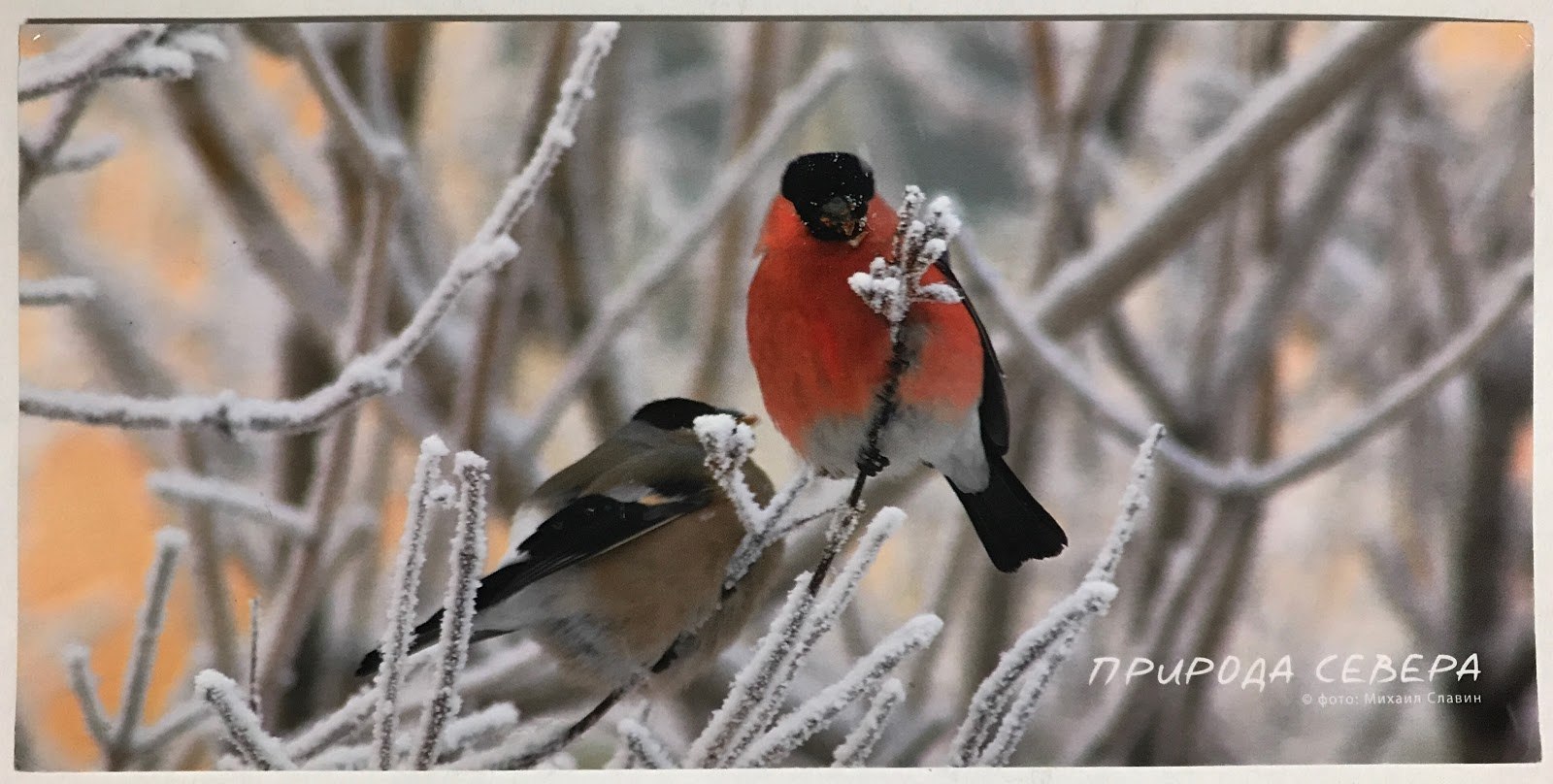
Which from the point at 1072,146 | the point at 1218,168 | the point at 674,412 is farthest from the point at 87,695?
the point at 1218,168

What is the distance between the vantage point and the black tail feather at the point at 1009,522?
110cm

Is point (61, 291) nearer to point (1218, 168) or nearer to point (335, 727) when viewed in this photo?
point (335, 727)

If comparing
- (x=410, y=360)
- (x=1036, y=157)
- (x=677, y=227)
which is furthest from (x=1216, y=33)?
(x=410, y=360)

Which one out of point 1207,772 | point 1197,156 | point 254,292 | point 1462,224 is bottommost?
point 1207,772

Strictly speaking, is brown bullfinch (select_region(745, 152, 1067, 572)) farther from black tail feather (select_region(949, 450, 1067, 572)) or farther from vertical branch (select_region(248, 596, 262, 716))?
vertical branch (select_region(248, 596, 262, 716))

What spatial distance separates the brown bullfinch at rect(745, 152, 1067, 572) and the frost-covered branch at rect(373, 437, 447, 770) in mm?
282

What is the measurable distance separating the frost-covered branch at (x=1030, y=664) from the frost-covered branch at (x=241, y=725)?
1.81 ft

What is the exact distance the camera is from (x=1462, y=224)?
115 centimetres

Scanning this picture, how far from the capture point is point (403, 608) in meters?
0.96

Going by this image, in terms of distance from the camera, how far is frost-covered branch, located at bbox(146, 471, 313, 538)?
1.08 meters

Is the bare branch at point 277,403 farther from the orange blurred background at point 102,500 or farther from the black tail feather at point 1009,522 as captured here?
the black tail feather at point 1009,522

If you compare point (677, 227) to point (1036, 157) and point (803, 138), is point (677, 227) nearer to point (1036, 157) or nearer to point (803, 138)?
point (803, 138)

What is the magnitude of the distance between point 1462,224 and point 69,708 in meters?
1.29

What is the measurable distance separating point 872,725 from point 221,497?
1.91 ft
